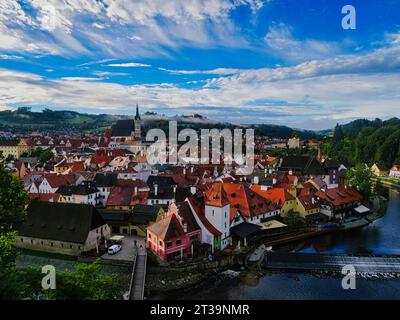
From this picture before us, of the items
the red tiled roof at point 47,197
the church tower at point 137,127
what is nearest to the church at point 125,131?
the church tower at point 137,127

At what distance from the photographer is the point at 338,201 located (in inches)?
1507

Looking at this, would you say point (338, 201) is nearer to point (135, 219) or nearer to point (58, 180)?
point (135, 219)

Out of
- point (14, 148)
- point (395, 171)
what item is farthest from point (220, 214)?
point (14, 148)

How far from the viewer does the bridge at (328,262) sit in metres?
24.1

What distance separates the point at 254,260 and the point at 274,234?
21.0ft

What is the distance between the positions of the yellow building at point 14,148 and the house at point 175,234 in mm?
68330

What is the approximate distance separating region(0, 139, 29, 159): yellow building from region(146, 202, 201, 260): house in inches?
2690

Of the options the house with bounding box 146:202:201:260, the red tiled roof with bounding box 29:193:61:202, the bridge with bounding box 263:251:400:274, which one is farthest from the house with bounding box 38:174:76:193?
the bridge with bounding box 263:251:400:274

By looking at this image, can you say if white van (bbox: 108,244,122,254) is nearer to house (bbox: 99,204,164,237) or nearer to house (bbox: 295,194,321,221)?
house (bbox: 99,204,164,237)

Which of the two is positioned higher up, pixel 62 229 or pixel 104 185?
pixel 104 185

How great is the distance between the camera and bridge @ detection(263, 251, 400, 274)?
2409 cm

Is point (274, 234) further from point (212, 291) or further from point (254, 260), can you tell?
point (212, 291)

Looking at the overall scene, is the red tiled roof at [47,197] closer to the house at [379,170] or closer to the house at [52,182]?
the house at [52,182]

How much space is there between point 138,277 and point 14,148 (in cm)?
7300
